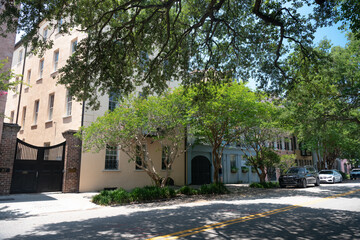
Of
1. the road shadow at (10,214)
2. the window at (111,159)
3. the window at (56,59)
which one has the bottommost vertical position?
the road shadow at (10,214)

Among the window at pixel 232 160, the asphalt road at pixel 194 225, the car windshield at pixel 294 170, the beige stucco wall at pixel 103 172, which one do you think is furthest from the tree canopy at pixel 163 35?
the window at pixel 232 160

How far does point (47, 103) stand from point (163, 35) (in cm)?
1346

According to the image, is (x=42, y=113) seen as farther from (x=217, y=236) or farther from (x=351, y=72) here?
(x=351, y=72)

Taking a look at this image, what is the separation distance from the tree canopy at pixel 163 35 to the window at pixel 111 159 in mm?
8444

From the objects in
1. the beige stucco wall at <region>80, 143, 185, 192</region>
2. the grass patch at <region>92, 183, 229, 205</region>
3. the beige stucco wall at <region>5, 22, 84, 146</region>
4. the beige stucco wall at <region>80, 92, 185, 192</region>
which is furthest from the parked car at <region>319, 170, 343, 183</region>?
the beige stucco wall at <region>5, 22, 84, 146</region>

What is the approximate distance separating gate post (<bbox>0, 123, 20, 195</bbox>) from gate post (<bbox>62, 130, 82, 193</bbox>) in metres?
2.83

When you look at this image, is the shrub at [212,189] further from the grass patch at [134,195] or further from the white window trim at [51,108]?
the white window trim at [51,108]

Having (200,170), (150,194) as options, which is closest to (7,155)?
(150,194)

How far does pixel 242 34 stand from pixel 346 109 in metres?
10.7

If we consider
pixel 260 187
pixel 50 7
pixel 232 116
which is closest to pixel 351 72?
pixel 232 116

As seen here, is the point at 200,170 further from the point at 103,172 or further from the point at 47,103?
the point at 47,103

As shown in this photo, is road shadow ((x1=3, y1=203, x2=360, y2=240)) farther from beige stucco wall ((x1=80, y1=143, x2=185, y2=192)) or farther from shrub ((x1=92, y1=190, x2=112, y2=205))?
beige stucco wall ((x1=80, y1=143, x2=185, y2=192))

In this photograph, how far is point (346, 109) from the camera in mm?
17125

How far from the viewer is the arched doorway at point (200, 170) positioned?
80.3ft
